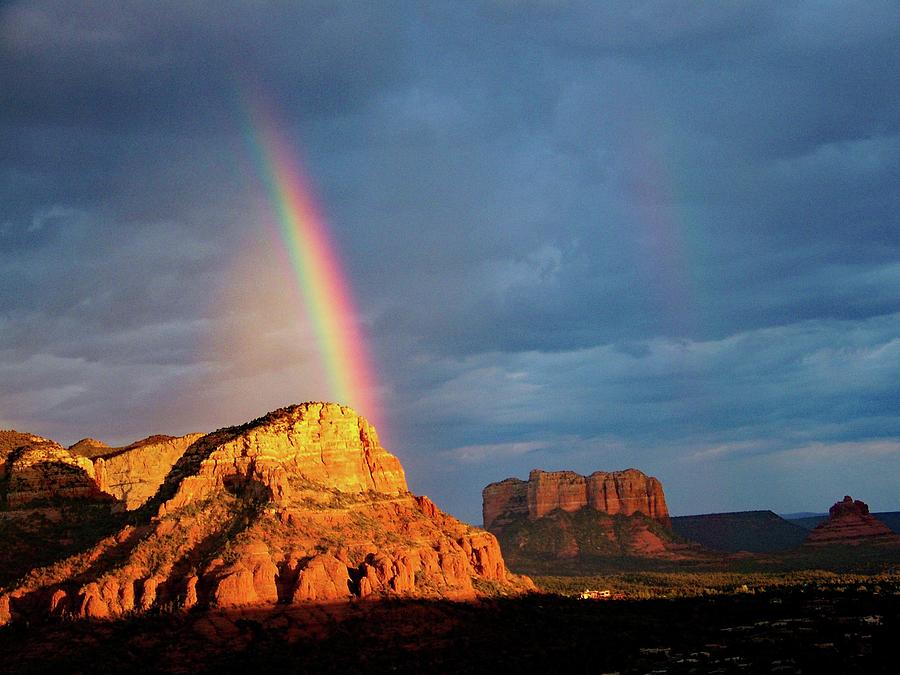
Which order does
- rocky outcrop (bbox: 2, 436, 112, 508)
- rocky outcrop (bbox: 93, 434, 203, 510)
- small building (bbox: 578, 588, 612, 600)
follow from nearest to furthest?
rocky outcrop (bbox: 2, 436, 112, 508)
small building (bbox: 578, 588, 612, 600)
rocky outcrop (bbox: 93, 434, 203, 510)

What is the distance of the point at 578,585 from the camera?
192 m

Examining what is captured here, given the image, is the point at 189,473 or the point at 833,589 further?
the point at 833,589

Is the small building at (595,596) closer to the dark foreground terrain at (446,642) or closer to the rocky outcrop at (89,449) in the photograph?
the dark foreground terrain at (446,642)

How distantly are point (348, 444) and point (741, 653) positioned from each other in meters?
55.8

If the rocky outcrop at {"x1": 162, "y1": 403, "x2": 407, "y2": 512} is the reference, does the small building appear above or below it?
below

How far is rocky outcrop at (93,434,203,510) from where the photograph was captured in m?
161

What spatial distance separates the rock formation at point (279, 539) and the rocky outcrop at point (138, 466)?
30.0 metres

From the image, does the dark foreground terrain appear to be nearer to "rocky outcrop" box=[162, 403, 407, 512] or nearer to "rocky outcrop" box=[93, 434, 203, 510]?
"rocky outcrop" box=[162, 403, 407, 512]

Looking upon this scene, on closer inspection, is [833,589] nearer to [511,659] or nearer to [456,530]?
[456,530]

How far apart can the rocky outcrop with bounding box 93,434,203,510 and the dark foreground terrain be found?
2251 inches

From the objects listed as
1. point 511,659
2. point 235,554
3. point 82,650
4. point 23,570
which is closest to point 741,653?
point 511,659

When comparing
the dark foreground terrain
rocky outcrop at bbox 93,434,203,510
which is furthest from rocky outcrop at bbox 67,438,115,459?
the dark foreground terrain

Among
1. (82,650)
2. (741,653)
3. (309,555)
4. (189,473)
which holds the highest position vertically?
(189,473)

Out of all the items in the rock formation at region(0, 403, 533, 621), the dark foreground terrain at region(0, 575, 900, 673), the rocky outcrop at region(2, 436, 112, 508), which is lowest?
the dark foreground terrain at region(0, 575, 900, 673)
